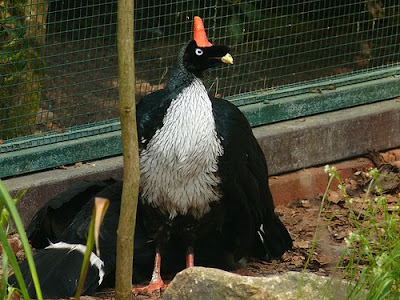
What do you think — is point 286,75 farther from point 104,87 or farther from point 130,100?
point 130,100

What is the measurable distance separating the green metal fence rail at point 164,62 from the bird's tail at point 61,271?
0.88 m

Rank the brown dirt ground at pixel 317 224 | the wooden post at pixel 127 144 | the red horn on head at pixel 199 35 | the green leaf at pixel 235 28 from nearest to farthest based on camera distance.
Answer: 1. the wooden post at pixel 127 144
2. the red horn on head at pixel 199 35
3. the brown dirt ground at pixel 317 224
4. the green leaf at pixel 235 28

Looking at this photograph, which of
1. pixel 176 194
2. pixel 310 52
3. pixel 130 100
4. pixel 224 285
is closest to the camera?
pixel 130 100

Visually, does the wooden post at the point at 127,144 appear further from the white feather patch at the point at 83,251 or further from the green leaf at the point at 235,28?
the green leaf at the point at 235,28

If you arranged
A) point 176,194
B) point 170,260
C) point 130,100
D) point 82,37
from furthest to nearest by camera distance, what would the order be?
point 82,37
point 170,260
point 176,194
point 130,100

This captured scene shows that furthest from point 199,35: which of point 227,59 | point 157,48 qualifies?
point 157,48

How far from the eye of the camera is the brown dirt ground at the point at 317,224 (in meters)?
5.71

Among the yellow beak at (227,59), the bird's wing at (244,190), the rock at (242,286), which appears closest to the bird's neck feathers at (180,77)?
the yellow beak at (227,59)

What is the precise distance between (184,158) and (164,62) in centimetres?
173

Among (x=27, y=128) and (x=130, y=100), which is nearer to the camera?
(x=130, y=100)

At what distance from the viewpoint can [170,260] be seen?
571 cm

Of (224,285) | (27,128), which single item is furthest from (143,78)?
(224,285)

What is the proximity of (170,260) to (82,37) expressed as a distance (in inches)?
61.5

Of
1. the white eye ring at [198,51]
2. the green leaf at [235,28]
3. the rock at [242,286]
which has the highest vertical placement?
the green leaf at [235,28]
